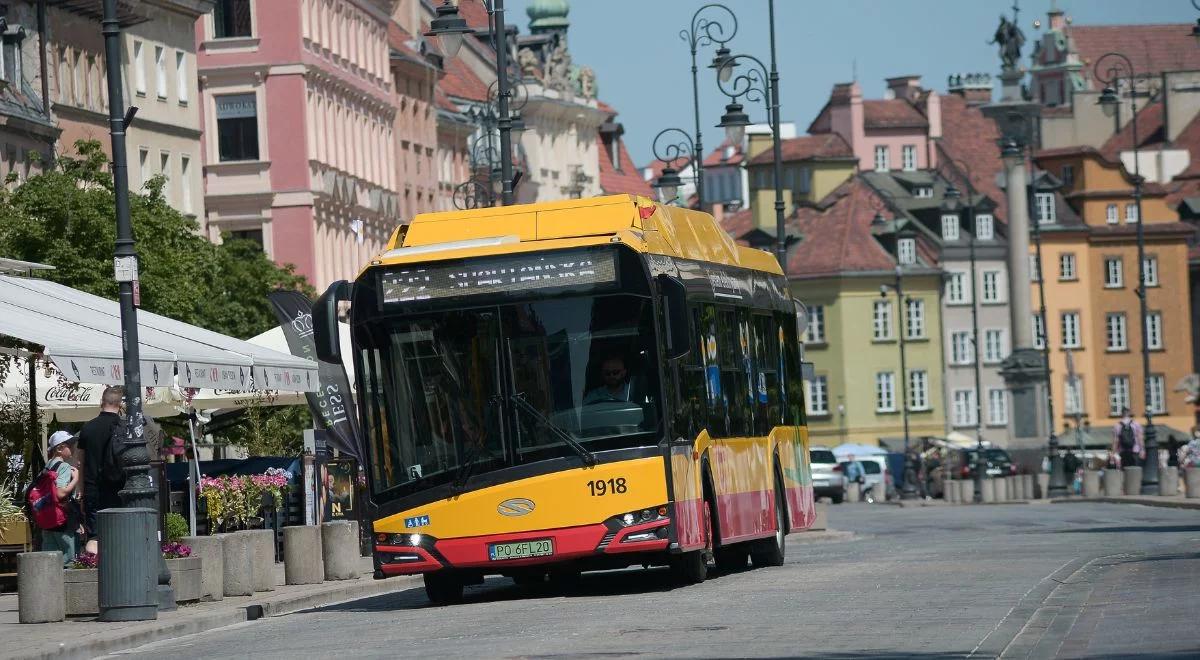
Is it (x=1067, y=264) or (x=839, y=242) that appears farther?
(x=1067, y=264)

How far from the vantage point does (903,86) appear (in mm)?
166000

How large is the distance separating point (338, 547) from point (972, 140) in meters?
128

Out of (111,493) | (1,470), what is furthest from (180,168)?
(111,493)

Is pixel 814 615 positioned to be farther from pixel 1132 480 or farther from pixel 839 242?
pixel 839 242

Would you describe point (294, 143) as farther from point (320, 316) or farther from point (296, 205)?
point (320, 316)

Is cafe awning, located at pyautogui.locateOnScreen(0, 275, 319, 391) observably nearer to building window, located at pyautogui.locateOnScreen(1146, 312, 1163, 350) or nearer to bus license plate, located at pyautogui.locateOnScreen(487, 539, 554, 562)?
bus license plate, located at pyautogui.locateOnScreen(487, 539, 554, 562)

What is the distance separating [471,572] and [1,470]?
717cm

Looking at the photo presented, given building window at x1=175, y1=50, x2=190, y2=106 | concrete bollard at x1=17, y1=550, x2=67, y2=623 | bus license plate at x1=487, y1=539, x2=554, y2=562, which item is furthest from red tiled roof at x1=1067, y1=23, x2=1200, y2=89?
concrete bollard at x1=17, y1=550, x2=67, y2=623

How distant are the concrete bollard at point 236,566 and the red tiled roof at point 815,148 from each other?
120m

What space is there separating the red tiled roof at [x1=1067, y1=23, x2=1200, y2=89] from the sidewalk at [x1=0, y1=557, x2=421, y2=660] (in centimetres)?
15715

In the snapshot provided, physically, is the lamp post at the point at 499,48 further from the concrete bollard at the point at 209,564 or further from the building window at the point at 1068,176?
the building window at the point at 1068,176

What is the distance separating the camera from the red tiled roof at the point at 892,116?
5989 inches

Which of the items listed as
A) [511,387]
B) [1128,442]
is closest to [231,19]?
[1128,442]

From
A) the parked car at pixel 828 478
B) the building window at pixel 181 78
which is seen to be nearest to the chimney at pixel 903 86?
the parked car at pixel 828 478
